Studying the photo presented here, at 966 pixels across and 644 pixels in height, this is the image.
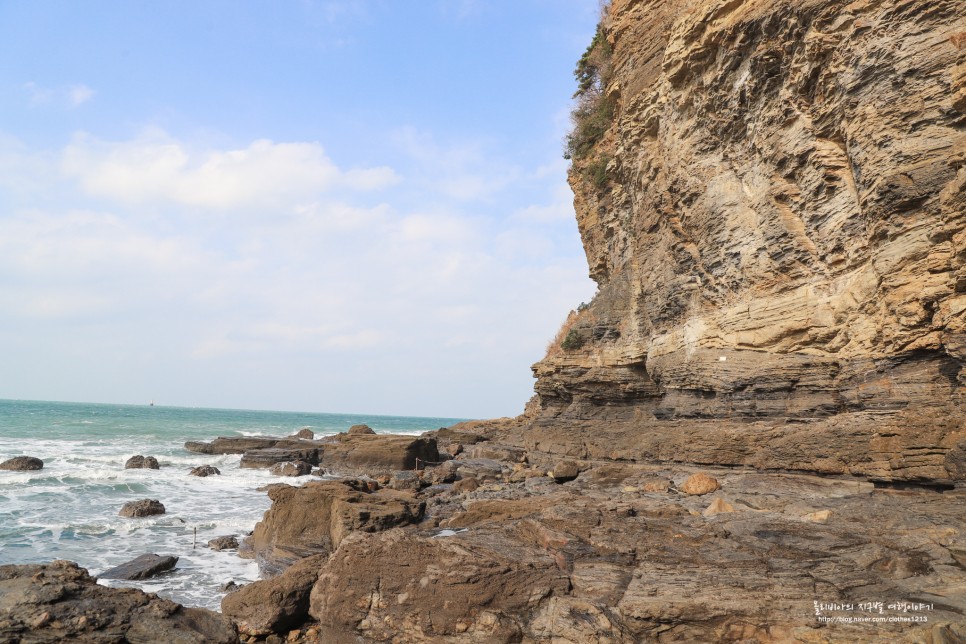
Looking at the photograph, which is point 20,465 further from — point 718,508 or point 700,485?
point 718,508

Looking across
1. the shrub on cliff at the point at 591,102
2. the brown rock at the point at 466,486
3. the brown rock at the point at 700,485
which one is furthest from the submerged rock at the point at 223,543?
the shrub on cliff at the point at 591,102

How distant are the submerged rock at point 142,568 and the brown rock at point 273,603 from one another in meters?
3.38

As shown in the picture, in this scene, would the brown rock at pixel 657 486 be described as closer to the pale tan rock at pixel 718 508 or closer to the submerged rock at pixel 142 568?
the pale tan rock at pixel 718 508

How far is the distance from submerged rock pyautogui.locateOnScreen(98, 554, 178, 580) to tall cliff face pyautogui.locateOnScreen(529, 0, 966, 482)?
1130 cm

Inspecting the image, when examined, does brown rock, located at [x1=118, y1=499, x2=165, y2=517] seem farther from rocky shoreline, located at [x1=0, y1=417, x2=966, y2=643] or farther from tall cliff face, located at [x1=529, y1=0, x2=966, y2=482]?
tall cliff face, located at [x1=529, y1=0, x2=966, y2=482]

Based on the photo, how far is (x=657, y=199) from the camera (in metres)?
15.9

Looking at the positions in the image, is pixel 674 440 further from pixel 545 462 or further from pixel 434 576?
pixel 434 576

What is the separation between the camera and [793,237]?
1086cm

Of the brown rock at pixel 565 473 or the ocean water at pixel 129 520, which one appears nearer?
the ocean water at pixel 129 520

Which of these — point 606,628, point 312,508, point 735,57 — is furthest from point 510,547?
point 735,57

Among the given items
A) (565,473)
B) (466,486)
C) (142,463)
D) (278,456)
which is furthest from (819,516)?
(142,463)

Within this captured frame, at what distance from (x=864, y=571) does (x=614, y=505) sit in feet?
11.1

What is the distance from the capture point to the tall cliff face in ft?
25.7

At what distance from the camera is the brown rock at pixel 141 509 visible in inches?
553
